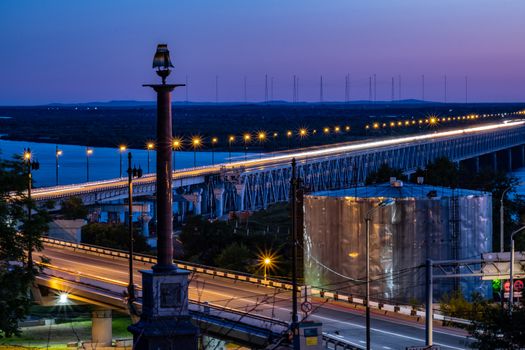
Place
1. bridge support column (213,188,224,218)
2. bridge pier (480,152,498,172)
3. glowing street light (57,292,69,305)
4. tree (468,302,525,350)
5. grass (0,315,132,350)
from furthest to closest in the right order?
1. bridge pier (480,152,498,172)
2. bridge support column (213,188,224,218)
3. grass (0,315,132,350)
4. glowing street light (57,292,69,305)
5. tree (468,302,525,350)

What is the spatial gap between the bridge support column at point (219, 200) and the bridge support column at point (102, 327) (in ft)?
202

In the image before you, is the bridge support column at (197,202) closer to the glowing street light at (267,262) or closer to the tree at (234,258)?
the tree at (234,258)

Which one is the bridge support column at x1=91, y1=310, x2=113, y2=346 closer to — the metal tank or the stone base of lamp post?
the metal tank

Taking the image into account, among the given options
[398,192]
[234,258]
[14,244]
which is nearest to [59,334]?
[234,258]

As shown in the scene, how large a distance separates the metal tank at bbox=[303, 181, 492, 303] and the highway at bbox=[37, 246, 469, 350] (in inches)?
130

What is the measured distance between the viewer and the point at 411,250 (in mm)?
45312

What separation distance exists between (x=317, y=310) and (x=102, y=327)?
331 inches

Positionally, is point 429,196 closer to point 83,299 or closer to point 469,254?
point 469,254

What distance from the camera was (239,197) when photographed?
10956 cm

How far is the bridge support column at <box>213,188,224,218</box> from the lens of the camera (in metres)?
105

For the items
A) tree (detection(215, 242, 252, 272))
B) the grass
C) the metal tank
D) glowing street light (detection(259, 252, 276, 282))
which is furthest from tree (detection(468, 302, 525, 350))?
tree (detection(215, 242, 252, 272))

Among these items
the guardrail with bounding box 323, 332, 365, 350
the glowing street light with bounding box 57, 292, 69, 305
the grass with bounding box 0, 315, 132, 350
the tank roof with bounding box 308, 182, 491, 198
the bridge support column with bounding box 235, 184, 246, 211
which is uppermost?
the tank roof with bounding box 308, 182, 491, 198

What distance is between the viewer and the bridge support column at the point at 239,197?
107000mm

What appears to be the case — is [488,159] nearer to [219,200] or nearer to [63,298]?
[219,200]
